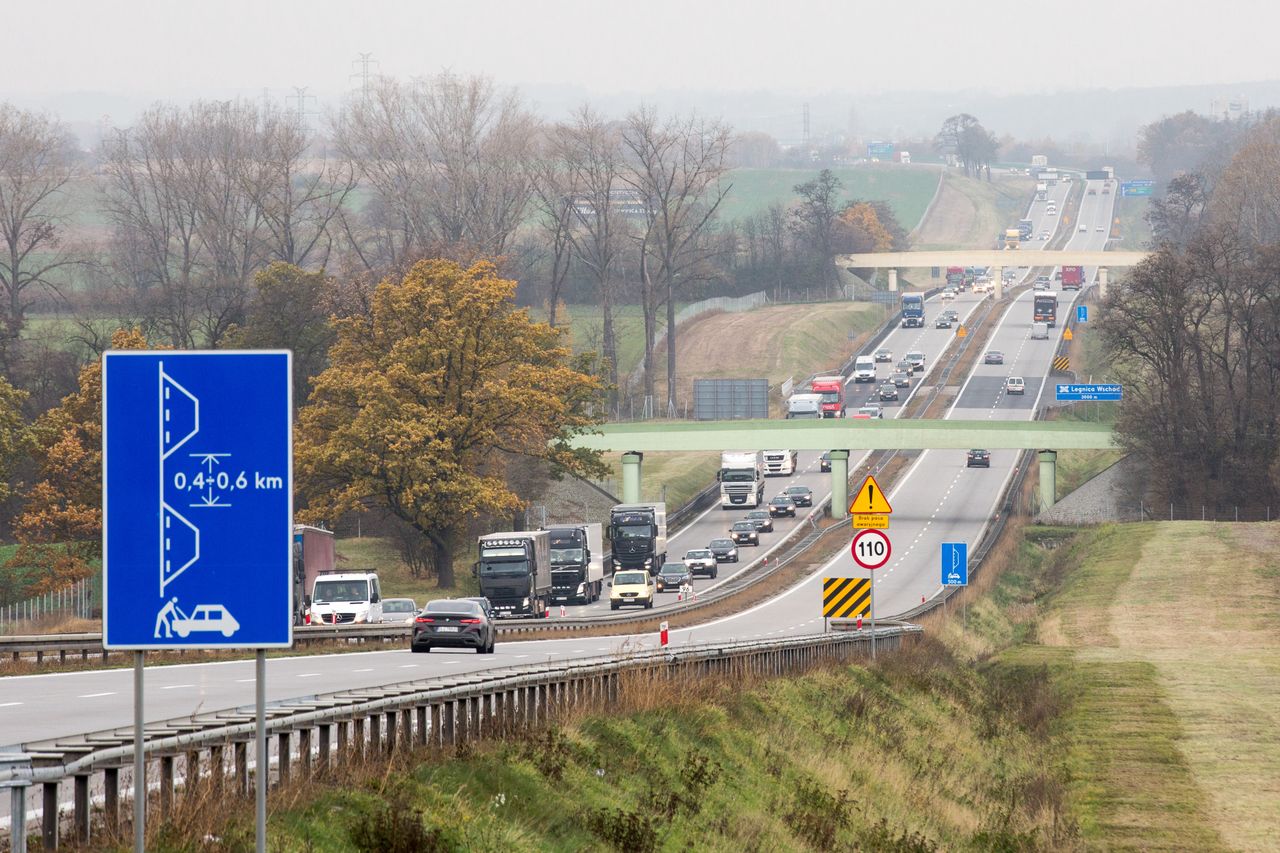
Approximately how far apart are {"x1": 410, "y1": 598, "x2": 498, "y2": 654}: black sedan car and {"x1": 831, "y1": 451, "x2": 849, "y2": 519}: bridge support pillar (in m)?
64.0

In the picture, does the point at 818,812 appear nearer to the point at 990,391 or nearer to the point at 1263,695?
the point at 1263,695

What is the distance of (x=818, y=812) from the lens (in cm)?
2308

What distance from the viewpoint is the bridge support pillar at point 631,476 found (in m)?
108

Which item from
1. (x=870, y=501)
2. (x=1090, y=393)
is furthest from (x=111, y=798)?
(x=1090, y=393)

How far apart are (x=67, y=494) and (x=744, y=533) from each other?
39.2 metres

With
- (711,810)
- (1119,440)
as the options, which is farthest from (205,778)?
(1119,440)

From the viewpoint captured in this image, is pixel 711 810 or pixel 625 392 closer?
pixel 711 810

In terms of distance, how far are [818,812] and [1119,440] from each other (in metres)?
86.3

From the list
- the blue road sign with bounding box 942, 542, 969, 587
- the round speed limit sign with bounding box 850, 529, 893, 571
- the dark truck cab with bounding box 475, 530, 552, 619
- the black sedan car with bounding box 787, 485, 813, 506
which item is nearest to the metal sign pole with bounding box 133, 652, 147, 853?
the round speed limit sign with bounding box 850, 529, 893, 571

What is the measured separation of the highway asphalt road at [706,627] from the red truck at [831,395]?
13.4 ft

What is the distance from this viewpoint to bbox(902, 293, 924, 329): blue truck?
619ft

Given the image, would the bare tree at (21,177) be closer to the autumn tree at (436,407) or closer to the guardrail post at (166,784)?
the autumn tree at (436,407)

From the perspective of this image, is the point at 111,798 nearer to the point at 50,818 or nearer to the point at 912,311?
the point at 50,818

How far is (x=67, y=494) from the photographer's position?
72875 mm
